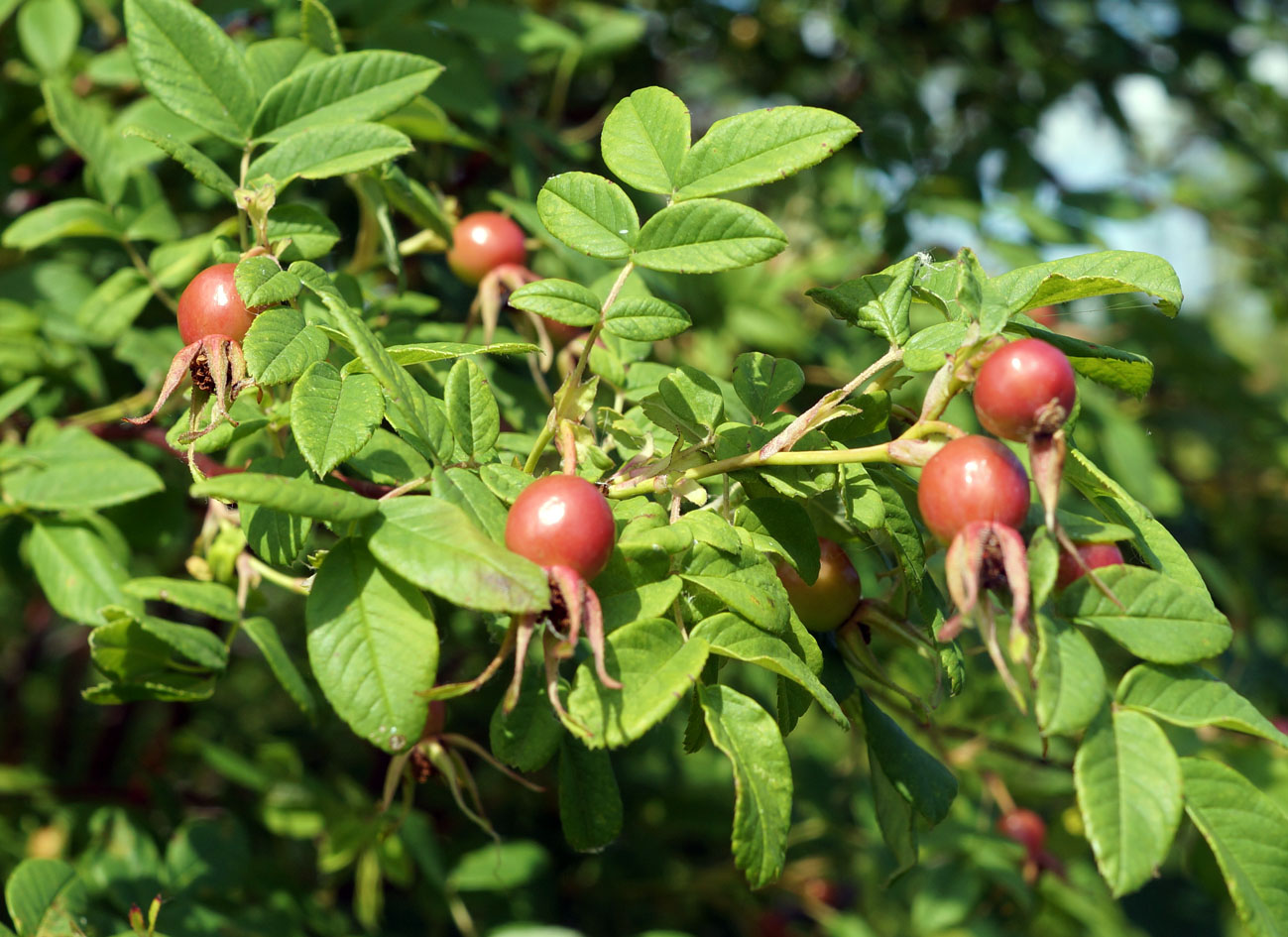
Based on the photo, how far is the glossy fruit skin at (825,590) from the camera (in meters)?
1.02

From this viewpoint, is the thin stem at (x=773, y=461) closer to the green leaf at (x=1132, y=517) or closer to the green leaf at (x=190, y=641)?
the green leaf at (x=1132, y=517)

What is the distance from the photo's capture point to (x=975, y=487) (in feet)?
2.35

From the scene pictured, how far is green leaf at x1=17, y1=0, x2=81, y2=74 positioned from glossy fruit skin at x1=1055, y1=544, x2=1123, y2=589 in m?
1.59

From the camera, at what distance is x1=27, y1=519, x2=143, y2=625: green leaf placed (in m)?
1.23

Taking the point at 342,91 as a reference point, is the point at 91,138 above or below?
below

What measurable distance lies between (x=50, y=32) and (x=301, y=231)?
0.90m

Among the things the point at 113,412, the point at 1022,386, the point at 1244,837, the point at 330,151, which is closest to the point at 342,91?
the point at 330,151

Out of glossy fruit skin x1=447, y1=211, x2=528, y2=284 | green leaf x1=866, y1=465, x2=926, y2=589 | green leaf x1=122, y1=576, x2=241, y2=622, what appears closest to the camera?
green leaf x1=866, y1=465, x2=926, y2=589

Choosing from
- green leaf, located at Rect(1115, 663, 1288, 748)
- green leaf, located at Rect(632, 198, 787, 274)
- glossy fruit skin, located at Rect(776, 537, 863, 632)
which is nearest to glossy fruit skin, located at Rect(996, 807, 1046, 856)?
glossy fruit skin, located at Rect(776, 537, 863, 632)

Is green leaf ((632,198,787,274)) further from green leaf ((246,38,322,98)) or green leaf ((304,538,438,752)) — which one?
green leaf ((246,38,322,98))

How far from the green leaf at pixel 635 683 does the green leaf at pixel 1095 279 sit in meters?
0.40

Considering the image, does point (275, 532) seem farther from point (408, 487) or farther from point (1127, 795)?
point (1127, 795)

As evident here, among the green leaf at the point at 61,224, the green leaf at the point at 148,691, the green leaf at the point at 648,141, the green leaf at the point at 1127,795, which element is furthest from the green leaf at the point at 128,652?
the green leaf at the point at 1127,795

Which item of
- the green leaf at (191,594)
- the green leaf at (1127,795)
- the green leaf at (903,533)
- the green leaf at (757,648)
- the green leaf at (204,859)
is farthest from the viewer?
the green leaf at (204,859)
